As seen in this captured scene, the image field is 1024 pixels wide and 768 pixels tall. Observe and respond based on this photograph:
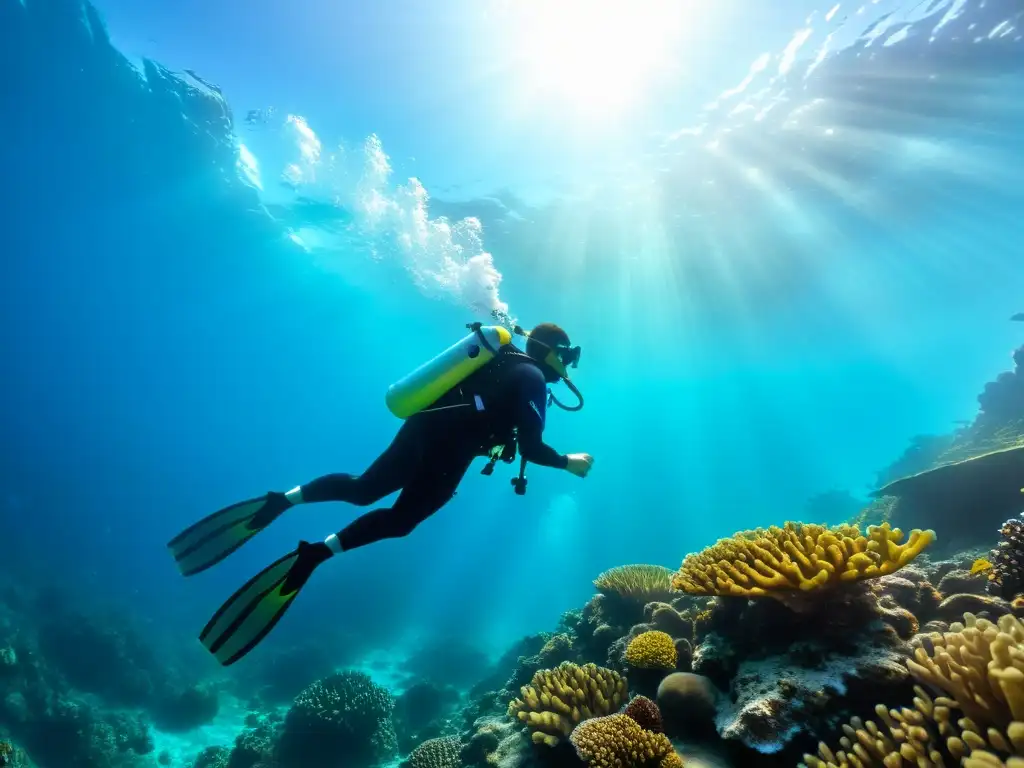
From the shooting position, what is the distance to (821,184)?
77.2 feet

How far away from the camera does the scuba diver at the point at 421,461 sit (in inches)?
170

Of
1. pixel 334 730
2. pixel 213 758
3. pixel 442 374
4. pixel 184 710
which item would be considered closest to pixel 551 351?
pixel 442 374

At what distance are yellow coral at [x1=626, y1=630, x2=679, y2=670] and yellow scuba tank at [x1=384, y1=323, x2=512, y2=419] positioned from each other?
10.4 ft

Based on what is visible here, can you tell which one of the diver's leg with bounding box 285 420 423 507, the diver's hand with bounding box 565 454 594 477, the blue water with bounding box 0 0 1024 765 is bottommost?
the diver's hand with bounding box 565 454 594 477

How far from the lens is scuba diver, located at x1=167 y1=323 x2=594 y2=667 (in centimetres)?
433

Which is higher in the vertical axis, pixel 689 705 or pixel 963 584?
pixel 963 584

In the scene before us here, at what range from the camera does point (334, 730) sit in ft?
33.3

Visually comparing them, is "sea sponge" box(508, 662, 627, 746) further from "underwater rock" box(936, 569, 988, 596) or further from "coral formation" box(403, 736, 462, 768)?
"underwater rock" box(936, 569, 988, 596)

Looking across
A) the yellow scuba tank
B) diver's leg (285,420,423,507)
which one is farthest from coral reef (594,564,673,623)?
the yellow scuba tank

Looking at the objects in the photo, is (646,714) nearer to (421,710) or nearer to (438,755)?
(438,755)

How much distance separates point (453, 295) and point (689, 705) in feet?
104

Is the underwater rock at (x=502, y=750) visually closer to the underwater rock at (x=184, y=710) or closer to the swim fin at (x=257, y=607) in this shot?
the swim fin at (x=257, y=607)

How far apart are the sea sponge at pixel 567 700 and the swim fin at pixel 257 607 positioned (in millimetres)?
2539

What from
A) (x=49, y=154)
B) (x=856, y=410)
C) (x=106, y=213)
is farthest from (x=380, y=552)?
(x=856, y=410)
